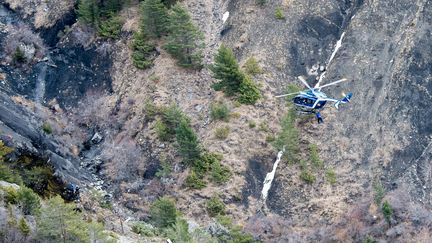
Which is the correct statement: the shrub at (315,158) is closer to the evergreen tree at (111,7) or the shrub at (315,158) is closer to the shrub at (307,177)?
the shrub at (307,177)

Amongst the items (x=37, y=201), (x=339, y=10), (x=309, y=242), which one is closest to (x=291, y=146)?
(x=309, y=242)

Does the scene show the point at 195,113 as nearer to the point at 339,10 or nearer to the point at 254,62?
the point at 254,62

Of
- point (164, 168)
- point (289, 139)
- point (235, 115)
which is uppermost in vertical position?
point (235, 115)

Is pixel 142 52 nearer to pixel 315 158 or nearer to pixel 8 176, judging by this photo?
pixel 315 158

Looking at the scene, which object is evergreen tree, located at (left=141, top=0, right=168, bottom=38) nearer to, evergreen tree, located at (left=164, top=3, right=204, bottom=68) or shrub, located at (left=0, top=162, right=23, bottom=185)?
evergreen tree, located at (left=164, top=3, right=204, bottom=68)

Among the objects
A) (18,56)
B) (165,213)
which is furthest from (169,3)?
(165,213)

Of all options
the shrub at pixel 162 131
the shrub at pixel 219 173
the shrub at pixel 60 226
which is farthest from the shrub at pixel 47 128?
the shrub at pixel 60 226
